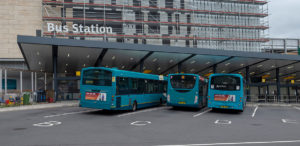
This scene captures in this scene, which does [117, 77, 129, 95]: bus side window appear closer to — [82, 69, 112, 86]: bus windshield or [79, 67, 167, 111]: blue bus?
[79, 67, 167, 111]: blue bus

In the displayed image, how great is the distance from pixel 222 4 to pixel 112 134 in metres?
54.2

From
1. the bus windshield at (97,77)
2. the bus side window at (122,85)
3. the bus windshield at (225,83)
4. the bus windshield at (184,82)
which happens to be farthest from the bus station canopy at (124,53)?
the bus windshield at (225,83)

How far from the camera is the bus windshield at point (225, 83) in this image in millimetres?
17172

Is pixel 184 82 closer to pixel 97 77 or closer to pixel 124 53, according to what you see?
pixel 97 77

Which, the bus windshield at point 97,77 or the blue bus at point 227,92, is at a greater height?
the bus windshield at point 97,77

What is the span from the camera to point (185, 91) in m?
18.1

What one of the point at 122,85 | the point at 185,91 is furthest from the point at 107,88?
the point at 185,91

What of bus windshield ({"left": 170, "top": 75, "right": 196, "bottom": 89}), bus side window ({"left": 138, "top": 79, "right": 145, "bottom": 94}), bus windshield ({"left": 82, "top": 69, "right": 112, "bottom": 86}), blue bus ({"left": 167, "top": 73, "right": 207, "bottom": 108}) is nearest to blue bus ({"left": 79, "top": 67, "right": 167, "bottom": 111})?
bus windshield ({"left": 82, "top": 69, "right": 112, "bottom": 86})

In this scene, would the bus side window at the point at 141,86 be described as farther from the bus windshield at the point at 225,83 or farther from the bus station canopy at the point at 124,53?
the bus station canopy at the point at 124,53

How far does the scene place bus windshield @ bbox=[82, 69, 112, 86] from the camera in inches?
571

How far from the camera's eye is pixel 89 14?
48.1 m

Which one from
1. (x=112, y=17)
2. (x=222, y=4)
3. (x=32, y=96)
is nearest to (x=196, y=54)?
(x=32, y=96)

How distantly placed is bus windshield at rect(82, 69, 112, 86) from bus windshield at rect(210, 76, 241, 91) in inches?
301

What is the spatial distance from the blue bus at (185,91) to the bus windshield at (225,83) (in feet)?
3.86
